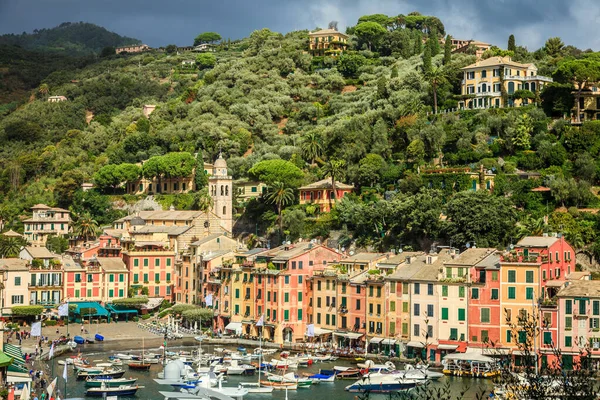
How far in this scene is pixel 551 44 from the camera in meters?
130

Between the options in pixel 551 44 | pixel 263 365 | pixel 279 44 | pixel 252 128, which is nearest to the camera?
pixel 263 365

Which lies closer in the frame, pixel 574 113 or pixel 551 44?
pixel 574 113

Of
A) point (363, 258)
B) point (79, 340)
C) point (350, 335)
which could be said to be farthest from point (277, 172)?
point (350, 335)

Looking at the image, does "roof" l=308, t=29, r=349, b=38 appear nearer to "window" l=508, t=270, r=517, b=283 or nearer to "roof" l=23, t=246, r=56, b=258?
"roof" l=23, t=246, r=56, b=258

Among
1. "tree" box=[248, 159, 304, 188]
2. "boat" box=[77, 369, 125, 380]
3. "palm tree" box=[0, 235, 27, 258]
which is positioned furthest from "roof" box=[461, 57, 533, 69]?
"boat" box=[77, 369, 125, 380]

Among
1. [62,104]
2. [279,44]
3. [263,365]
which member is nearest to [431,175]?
[263,365]

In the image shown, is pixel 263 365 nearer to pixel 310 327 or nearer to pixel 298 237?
pixel 310 327

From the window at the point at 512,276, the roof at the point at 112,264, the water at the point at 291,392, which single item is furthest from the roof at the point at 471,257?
the roof at the point at 112,264

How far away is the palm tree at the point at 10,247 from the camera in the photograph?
108 metres

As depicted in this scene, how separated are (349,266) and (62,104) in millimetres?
109136

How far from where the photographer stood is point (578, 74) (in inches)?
4139

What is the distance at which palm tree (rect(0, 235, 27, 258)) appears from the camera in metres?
108

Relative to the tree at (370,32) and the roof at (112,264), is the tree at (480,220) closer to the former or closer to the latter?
the roof at (112,264)

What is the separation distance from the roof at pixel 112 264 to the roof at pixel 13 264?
8.89 meters
